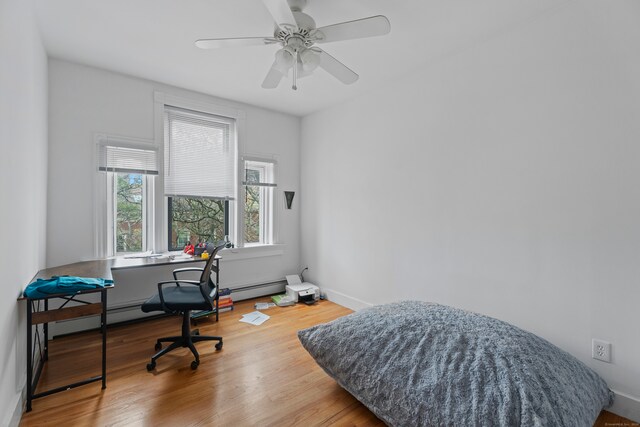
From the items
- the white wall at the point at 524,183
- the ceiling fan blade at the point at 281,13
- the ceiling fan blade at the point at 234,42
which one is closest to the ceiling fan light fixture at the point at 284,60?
the ceiling fan blade at the point at 234,42

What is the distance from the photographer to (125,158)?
3.18 metres

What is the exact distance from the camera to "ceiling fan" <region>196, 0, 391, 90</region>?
174 cm

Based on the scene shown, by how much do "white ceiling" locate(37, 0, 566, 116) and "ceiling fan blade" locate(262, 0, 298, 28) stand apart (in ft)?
1.12

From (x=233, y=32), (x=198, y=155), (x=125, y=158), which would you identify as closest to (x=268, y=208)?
(x=198, y=155)

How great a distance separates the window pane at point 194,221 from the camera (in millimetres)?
3568

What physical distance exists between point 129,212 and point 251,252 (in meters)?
1.51

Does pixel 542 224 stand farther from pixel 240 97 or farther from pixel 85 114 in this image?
pixel 85 114

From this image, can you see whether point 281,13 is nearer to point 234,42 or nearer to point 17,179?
point 234,42

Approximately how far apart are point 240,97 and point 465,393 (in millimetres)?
3713

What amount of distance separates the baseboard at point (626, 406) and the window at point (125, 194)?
4.16 m

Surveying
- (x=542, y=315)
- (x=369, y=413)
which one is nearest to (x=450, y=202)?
(x=542, y=315)

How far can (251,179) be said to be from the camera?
4.14 metres

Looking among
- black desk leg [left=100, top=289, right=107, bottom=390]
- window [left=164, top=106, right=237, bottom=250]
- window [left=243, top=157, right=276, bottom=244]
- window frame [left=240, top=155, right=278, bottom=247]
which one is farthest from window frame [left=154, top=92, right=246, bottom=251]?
black desk leg [left=100, top=289, right=107, bottom=390]

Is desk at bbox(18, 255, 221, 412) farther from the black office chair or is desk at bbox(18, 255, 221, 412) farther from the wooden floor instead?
the black office chair
